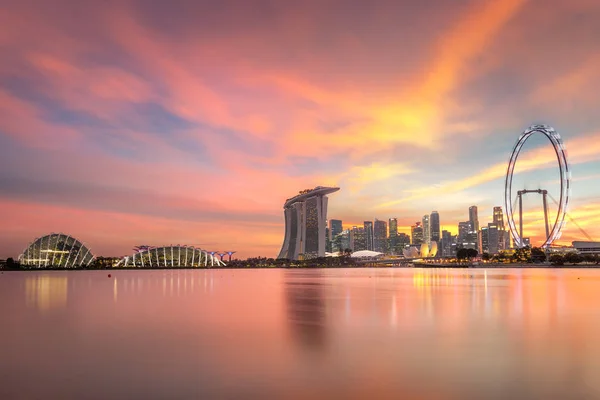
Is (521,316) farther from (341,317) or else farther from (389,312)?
(341,317)

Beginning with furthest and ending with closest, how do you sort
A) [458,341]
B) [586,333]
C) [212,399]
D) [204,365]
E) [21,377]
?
[586,333] → [458,341] → [204,365] → [21,377] → [212,399]

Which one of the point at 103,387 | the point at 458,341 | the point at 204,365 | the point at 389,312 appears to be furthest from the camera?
the point at 389,312

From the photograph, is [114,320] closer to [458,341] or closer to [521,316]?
[458,341]

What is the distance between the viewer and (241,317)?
2962 cm

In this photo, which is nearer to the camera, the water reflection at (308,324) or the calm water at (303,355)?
the calm water at (303,355)

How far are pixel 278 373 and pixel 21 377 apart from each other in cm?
738

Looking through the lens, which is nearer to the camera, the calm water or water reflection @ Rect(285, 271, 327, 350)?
the calm water

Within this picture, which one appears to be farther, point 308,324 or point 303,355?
point 308,324

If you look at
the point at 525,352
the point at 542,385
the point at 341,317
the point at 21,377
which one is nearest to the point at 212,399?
the point at 21,377

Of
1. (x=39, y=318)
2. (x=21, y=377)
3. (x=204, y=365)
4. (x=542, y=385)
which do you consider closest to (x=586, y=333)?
(x=542, y=385)

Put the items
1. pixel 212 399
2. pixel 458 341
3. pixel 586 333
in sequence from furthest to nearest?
pixel 586 333 → pixel 458 341 → pixel 212 399

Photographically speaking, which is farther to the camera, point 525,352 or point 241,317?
point 241,317

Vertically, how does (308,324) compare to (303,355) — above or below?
below

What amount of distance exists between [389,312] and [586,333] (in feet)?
38.7
